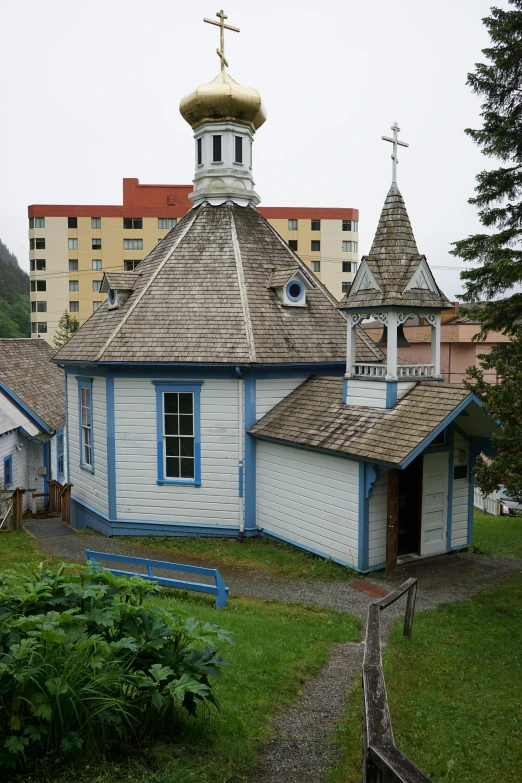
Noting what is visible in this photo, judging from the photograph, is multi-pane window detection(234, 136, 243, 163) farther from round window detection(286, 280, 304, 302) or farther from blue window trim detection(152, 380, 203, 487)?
blue window trim detection(152, 380, 203, 487)

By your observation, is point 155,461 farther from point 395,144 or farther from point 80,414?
point 395,144

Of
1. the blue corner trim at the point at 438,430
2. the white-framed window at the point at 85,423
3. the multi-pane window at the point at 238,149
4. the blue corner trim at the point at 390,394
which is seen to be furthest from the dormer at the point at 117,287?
the blue corner trim at the point at 438,430

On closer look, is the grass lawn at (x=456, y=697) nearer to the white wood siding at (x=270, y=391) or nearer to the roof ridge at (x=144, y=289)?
the white wood siding at (x=270, y=391)

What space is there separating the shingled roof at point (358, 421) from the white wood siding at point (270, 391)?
152 millimetres

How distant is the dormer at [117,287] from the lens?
16.4 meters

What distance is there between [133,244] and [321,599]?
5290 cm

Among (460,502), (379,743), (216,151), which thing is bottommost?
(460,502)

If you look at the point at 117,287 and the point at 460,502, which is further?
the point at 117,287

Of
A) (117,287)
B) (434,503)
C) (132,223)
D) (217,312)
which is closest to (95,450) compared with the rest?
(117,287)

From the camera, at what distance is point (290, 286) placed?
16078mm

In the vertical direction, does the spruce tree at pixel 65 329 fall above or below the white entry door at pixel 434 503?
above

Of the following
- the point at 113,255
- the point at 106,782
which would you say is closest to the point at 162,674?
the point at 106,782

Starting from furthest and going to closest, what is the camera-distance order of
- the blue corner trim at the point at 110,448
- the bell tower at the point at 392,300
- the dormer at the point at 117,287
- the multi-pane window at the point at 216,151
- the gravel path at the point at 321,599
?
the multi-pane window at the point at 216,151, the dormer at the point at 117,287, the blue corner trim at the point at 110,448, the bell tower at the point at 392,300, the gravel path at the point at 321,599

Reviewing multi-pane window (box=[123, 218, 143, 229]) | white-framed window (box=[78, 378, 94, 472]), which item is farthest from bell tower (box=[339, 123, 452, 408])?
multi-pane window (box=[123, 218, 143, 229])
